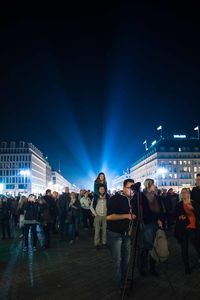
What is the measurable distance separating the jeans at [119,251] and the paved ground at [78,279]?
384 mm

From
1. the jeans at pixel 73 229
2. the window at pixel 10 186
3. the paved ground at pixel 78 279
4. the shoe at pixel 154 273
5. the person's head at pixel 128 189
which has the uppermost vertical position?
the window at pixel 10 186

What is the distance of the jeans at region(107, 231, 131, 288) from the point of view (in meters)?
7.02

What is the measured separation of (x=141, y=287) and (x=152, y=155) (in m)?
136

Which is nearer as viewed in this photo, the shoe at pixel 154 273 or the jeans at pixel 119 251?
the jeans at pixel 119 251

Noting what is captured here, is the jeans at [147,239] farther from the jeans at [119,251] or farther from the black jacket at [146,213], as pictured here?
the jeans at [119,251]

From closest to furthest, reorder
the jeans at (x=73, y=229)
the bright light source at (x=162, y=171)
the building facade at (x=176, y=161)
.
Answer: the jeans at (x=73, y=229) < the bright light source at (x=162, y=171) < the building facade at (x=176, y=161)

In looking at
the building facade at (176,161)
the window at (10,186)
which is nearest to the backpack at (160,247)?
the building facade at (176,161)

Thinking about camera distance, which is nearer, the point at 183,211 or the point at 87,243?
the point at 183,211

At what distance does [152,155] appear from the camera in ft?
465

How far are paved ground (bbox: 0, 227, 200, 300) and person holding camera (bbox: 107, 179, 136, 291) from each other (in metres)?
0.54

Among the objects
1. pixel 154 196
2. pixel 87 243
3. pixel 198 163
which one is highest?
pixel 198 163

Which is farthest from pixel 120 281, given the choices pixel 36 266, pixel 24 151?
pixel 24 151

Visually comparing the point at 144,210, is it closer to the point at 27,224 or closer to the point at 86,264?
the point at 86,264

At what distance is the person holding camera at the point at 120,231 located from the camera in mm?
6973
